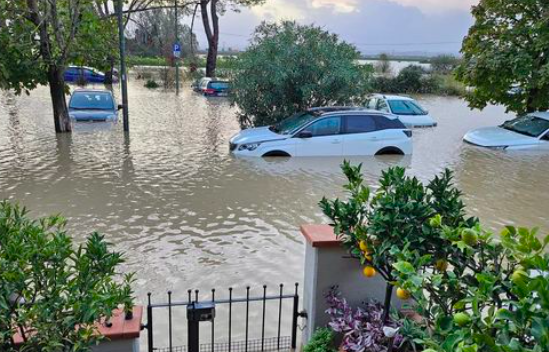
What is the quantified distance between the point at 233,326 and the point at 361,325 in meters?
1.67

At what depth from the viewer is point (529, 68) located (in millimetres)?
13141

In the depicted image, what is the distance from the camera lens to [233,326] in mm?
4359

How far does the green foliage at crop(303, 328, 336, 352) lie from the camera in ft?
10.6

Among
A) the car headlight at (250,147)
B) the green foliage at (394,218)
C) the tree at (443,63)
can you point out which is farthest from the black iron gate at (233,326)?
the tree at (443,63)

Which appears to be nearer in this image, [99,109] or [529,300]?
[529,300]

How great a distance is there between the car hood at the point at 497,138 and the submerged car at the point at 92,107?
35.6 ft

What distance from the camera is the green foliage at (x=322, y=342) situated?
3.24 metres

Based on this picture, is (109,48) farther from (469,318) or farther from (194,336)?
(469,318)

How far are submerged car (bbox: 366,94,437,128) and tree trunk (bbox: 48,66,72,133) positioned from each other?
10012 mm

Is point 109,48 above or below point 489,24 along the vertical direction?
below

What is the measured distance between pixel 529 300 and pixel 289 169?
333 inches

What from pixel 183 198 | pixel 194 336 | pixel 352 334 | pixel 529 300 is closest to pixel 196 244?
pixel 183 198

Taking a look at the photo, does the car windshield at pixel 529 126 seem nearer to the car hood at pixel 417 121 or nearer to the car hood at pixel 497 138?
the car hood at pixel 497 138

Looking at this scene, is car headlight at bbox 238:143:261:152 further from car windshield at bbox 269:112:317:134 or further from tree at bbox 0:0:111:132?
tree at bbox 0:0:111:132
